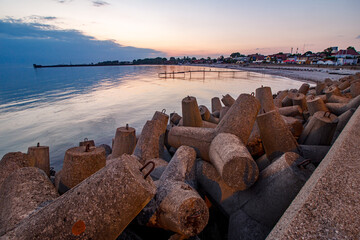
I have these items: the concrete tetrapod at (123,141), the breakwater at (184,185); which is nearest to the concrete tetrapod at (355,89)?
the breakwater at (184,185)

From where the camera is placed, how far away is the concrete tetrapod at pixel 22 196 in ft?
6.39

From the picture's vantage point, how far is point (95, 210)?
5.15ft

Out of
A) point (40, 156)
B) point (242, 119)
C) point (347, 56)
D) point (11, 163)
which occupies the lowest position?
point (40, 156)

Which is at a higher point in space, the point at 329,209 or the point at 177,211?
the point at 329,209

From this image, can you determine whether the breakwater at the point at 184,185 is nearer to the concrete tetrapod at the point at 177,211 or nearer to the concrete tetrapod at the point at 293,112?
the concrete tetrapod at the point at 177,211

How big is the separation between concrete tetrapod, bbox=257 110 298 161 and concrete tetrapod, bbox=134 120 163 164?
240 centimetres

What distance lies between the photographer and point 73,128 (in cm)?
1153

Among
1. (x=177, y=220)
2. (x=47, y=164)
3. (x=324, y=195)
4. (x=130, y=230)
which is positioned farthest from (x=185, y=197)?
(x=47, y=164)

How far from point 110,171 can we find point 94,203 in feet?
0.85

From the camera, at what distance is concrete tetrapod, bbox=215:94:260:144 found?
11.6 ft

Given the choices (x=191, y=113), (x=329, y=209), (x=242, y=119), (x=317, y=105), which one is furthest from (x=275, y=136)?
(x=317, y=105)

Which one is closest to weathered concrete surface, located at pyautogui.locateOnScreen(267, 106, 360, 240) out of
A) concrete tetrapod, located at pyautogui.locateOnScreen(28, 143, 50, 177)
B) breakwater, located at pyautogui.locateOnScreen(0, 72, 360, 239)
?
breakwater, located at pyautogui.locateOnScreen(0, 72, 360, 239)

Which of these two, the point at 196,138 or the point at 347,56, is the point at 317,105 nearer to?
the point at 196,138

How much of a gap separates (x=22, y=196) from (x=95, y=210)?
1209 millimetres
